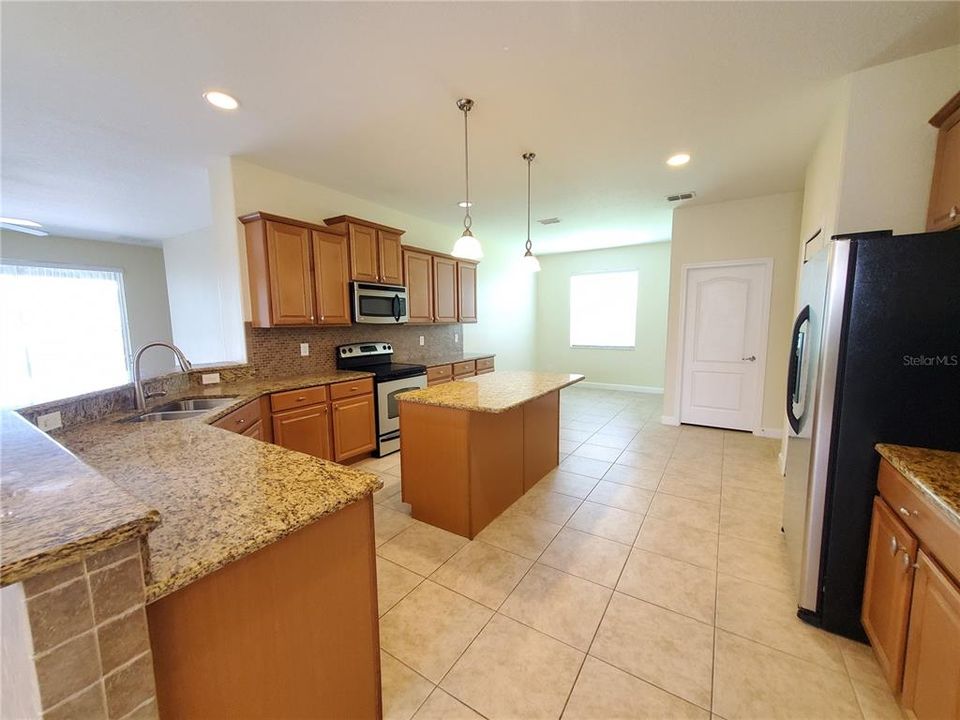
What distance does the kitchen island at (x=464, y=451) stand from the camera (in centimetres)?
234

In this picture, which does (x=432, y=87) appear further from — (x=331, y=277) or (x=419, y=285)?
(x=419, y=285)

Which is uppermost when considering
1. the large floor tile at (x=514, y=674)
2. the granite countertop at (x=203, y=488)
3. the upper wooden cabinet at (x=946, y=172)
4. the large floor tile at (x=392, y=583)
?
the upper wooden cabinet at (x=946, y=172)

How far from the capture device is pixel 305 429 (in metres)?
3.10

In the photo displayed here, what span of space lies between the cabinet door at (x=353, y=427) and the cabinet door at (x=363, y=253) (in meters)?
Answer: 1.22

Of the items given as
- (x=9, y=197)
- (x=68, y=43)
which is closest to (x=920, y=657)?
(x=68, y=43)

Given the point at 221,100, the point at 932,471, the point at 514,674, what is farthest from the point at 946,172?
the point at 221,100

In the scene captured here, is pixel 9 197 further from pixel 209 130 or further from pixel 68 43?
pixel 68 43

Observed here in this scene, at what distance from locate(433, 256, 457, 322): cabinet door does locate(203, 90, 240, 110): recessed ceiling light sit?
259cm

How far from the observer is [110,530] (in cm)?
61

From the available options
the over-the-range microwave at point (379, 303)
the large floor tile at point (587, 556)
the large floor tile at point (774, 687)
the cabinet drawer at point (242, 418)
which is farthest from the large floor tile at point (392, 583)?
the over-the-range microwave at point (379, 303)

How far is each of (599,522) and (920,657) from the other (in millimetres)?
1491

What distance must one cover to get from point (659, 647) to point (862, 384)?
1371mm

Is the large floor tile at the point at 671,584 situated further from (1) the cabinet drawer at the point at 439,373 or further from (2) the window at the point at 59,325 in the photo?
(2) the window at the point at 59,325

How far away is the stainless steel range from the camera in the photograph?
12.1 ft
